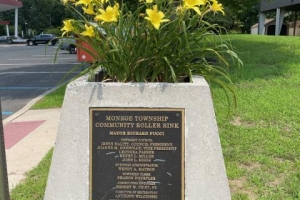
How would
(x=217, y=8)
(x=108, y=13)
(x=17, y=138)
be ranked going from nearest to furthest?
(x=108, y=13)
(x=217, y=8)
(x=17, y=138)

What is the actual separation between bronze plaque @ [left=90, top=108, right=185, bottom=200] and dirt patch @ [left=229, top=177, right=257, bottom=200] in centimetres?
96

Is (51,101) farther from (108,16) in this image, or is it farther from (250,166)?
(108,16)

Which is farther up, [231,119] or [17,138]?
[231,119]

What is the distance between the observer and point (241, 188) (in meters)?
3.39

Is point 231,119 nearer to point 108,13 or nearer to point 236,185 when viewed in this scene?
point 236,185

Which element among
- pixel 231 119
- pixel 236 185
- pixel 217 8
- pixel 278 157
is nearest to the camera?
pixel 217 8

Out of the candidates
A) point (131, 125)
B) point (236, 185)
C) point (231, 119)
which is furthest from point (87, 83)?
point (231, 119)

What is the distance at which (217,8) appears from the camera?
8.73 feet

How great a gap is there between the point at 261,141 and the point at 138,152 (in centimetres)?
221

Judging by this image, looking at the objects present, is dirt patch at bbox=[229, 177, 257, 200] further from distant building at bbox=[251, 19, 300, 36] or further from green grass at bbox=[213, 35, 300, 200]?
distant building at bbox=[251, 19, 300, 36]

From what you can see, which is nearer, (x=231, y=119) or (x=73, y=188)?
(x=73, y=188)

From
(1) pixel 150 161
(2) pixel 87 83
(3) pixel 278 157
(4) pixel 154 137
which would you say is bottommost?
(3) pixel 278 157

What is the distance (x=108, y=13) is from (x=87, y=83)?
0.49 metres

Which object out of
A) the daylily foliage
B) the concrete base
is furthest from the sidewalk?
the daylily foliage
